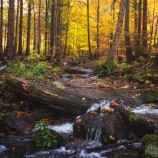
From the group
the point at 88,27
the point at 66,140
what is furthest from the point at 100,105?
the point at 88,27

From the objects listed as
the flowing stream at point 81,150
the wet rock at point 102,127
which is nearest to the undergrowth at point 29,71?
the wet rock at point 102,127

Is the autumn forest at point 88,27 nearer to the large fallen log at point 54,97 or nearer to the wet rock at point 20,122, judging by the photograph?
the large fallen log at point 54,97

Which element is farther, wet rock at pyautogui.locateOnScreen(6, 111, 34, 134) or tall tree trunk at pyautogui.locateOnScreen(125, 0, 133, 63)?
tall tree trunk at pyautogui.locateOnScreen(125, 0, 133, 63)

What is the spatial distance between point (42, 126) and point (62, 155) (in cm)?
95

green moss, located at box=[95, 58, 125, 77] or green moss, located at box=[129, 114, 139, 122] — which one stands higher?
green moss, located at box=[95, 58, 125, 77]

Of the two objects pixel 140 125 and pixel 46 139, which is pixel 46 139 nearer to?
pixel 46 139

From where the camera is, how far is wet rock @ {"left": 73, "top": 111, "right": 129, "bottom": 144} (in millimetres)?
6566

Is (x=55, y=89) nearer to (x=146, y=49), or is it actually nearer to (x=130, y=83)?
(x=130, y=83)

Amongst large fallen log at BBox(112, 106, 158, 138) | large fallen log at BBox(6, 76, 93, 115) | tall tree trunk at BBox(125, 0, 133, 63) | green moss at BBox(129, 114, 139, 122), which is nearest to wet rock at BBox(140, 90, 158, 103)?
large fallen log at BBox(6, 76, 93, 115)

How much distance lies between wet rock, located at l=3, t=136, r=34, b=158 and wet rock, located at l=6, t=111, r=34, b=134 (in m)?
0.35

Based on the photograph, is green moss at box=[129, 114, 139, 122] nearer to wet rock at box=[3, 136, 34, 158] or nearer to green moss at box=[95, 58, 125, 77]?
wet rock at box=[3, 136, 34, 158]

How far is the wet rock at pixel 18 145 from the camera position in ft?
20.3

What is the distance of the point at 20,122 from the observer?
7.36 metres

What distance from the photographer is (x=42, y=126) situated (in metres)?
6.58
